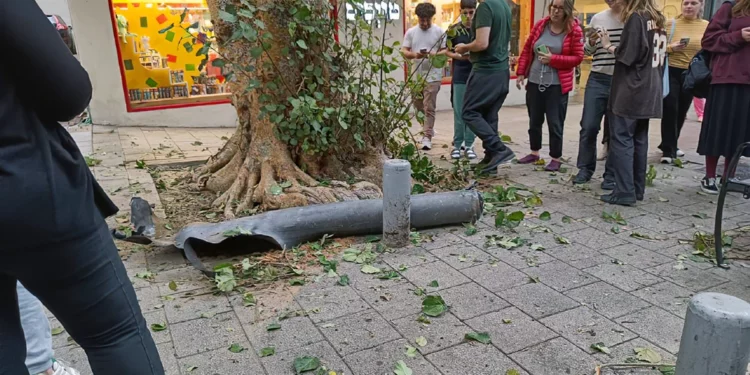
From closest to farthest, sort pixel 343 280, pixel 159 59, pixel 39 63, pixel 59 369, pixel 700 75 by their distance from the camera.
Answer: pixel 39 63 → pixel 59 369 → pixel 343 280 → pixel 700 75 → pixel 159 59

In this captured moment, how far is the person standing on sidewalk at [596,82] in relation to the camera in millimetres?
5312

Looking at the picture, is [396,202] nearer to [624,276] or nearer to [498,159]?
[624,276]

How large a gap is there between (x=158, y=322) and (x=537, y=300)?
2.17m

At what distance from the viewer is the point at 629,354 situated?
2.71 meters

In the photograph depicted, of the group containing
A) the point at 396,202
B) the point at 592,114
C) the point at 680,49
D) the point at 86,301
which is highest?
the point at 680,49

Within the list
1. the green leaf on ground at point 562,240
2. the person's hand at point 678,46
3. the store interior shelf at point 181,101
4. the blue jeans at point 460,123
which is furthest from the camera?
the store interior shelf at point 181,101

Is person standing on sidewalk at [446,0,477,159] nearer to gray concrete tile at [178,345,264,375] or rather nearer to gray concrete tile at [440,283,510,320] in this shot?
gray concrete tile at [440,283,510,320]

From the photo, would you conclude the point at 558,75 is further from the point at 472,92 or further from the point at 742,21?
the point at 742,21

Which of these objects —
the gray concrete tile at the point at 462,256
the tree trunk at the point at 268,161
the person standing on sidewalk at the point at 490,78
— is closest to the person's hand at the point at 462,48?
the person standing on sidewalk at the point at 490,78

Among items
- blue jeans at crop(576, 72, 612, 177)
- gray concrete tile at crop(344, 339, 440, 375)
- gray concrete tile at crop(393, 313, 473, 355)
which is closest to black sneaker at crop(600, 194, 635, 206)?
blue jeans at crop(576, 72, 612, 177)

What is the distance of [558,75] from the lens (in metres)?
6.08

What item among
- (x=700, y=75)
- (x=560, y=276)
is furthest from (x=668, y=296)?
(x=700, y=75)

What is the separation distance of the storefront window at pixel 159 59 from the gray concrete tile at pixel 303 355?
23.3ft

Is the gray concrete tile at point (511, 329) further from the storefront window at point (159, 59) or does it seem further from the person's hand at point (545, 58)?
the storefront window at point (159, 59)
